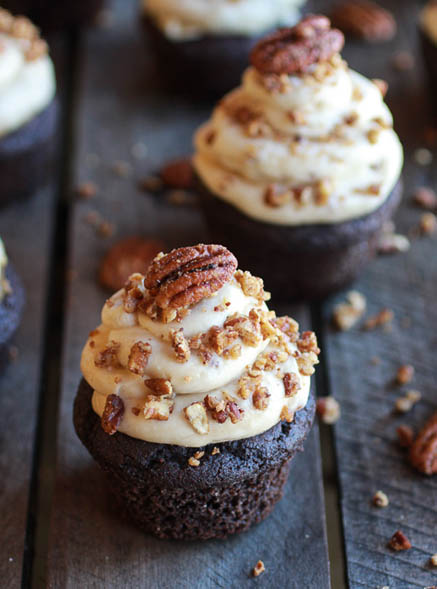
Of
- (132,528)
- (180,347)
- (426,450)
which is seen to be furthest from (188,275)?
(426,450)

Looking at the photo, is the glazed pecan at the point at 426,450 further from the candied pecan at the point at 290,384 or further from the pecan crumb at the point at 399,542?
the candied pecan at the point at 290,384

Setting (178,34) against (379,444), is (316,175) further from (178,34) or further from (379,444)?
(178,34)

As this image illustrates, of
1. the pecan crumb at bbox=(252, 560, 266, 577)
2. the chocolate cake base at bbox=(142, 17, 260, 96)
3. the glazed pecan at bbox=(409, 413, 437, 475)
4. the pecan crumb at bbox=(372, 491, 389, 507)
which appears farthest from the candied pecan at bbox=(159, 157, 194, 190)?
the pecan crumb at bbox=(252, 560, 266, 577)

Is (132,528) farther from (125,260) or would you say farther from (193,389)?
(125,260)

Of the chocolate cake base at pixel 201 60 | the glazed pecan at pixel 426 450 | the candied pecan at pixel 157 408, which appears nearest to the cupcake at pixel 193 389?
the candied pecan at pixel 157 408

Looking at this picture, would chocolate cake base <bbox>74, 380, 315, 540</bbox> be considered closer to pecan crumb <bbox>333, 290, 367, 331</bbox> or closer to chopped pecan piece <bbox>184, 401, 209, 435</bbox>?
chopped pecan piece <bbox>184, 401, 209, 435</bbox>

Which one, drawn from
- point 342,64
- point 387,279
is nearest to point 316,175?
point 342,64
